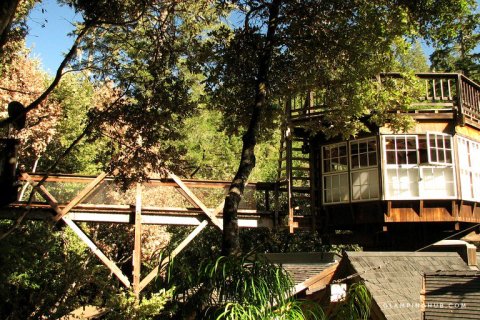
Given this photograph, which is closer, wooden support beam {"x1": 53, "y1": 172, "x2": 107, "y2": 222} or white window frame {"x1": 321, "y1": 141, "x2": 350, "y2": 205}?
wooden support beam {"x1": 53, "y1": 172, "x2": 107, "y2": 222}

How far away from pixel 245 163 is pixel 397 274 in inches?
80.9

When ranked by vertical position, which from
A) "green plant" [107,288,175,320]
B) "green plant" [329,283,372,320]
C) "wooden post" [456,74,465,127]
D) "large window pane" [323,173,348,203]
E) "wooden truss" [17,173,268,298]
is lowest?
"green plant" [107,288,175,320]

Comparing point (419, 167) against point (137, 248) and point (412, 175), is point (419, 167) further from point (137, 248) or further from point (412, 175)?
point (137, 248)

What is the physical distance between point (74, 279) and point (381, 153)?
327 inches

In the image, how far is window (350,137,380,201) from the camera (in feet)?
42.3

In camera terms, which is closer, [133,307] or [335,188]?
[133,307]

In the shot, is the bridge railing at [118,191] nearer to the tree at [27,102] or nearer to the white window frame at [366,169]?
the white window frame at [366,169]

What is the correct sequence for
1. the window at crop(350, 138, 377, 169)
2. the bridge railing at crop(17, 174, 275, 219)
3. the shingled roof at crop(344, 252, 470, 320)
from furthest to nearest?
1. the window at crop(350, 138, 377, 169)
2. the bridge railing at crop(17, 174, 275, 219)
3. the shingled roof at crop(344, 252, 470, 320)

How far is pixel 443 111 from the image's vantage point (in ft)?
42.2

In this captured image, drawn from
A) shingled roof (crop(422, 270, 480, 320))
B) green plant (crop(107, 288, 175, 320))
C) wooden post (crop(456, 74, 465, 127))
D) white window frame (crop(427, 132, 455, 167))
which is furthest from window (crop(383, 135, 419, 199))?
shingled roof (crop(422, 270, 480, 320))

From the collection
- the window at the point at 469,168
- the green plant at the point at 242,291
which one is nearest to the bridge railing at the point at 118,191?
the window at the point at 469,168

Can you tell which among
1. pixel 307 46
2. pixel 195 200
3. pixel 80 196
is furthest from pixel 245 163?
pixel 80 196

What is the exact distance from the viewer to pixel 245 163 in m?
5.63

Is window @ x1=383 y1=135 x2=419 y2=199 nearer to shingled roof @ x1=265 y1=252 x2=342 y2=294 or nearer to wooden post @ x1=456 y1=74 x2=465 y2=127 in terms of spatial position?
wooden post @ x1=456 y1=74 x2=465 y2=127
